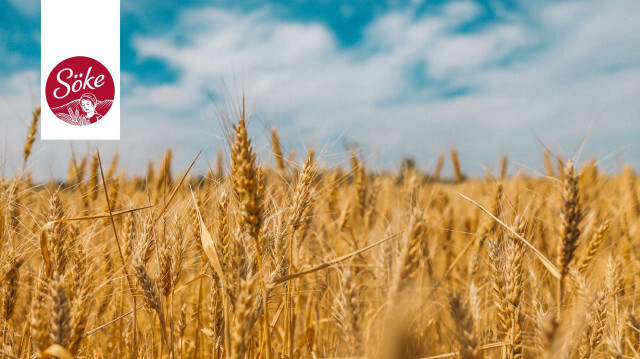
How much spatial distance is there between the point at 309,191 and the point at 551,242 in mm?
2511

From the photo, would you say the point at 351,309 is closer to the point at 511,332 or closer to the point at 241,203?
the point at 241,203

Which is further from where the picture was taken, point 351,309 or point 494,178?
point 494,178

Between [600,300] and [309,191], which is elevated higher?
[309,191]

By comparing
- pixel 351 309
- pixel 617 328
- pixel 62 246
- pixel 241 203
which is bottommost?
pixel 617 328

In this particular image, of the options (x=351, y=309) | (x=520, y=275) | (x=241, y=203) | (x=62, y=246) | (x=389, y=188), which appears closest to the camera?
(x=351, y=309)

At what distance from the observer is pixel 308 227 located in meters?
2.72

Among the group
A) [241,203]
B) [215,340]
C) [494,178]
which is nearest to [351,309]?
[241,203]

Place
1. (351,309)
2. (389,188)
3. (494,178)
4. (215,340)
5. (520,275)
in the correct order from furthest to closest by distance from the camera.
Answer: (389,188)
(494,178)
(215,340)
(520,275)
(351,309)

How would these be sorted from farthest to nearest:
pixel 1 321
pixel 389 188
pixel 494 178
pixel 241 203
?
pixel 389 188 → pixel 494 178 → pixel 1 321 → pixel 241 203

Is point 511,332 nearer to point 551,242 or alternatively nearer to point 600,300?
point 600,300

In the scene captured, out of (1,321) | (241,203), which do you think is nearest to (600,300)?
(241,203)

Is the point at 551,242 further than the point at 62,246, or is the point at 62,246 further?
the point at 551,242

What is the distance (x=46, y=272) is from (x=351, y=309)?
47.1 inches

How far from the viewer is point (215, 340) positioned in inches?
66.0
